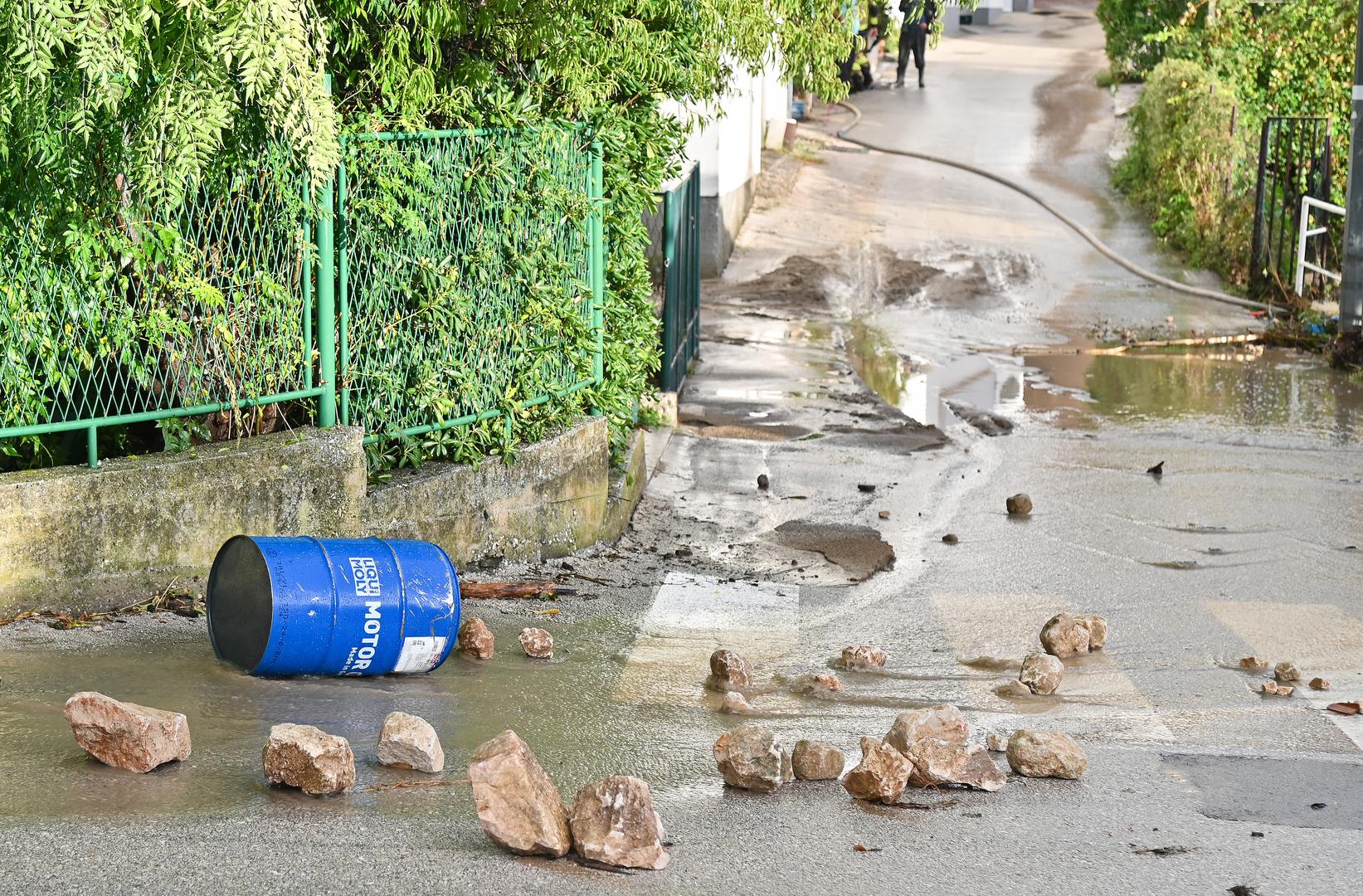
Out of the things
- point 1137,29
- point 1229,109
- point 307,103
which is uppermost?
point 1137,29

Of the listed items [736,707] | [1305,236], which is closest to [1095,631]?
[736,707]

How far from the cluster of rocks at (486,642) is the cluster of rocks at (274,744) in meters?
1.25

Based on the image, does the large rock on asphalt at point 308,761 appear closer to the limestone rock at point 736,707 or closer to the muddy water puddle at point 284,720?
the muddy water puddle at point 284,720

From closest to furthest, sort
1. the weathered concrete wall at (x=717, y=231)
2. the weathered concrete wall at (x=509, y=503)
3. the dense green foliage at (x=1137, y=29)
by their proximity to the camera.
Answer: the weathered concrete wall at (x=509, y=503) < the weathered concrete wall at (x=717, y=231) < the dense green foliage at (x=1137, y=29)

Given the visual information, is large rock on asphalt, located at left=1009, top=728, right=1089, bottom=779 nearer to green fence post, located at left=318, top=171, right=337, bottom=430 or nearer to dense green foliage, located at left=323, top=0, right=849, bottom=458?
green fence post, located at left=318, top=171, right=337, bottom=430

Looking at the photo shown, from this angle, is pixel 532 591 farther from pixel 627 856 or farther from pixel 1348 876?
pixel 1348 876

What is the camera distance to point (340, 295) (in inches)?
255

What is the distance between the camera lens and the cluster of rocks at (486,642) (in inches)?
222

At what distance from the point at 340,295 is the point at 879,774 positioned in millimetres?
3331

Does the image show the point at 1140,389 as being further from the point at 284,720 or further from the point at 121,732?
the point at 121,732

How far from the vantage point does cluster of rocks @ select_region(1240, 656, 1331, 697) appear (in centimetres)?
566

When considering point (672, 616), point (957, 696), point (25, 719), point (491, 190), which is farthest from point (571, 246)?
point (25, 719)

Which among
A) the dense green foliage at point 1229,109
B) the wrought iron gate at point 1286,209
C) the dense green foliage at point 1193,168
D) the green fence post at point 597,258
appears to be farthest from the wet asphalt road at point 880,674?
the dense green foliage at point 1229,109

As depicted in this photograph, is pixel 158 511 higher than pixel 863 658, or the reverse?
pixel 158 511
